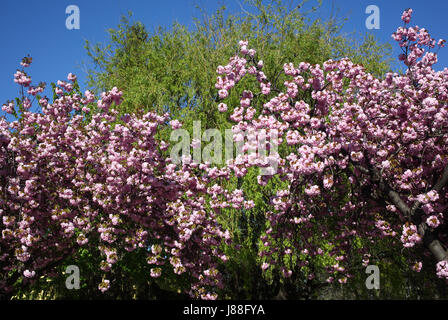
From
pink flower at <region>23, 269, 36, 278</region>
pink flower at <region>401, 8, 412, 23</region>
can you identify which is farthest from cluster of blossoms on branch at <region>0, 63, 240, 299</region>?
pink flower at <region>401, 8, 412, 23</region>

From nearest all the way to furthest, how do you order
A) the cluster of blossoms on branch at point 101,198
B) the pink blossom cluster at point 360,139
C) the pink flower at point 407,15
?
1. the pink blossom cluster at point 360,139
2. the cluster of blossoms on branch at point 101,198
3. the pink flower at point 407,15

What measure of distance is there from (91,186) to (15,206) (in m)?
1.56

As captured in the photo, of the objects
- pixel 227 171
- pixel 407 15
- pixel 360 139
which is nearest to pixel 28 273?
pixel 227 171

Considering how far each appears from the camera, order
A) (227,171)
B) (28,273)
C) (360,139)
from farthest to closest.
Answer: (227,171)
(28,273)
(360,139)

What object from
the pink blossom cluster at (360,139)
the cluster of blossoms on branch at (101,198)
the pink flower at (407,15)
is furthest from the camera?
the pink flower at (407,15)

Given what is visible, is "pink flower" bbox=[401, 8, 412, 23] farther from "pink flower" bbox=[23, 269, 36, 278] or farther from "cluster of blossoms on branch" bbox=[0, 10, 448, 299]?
"pink flower" bbox=[23, 269, 36, 278]

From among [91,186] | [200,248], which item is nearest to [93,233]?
[91,186]

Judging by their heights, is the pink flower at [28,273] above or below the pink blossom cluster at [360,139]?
below

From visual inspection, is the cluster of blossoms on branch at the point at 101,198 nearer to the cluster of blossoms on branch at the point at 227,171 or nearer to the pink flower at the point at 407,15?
the cluster of blossoms on branch at the point at 227,171

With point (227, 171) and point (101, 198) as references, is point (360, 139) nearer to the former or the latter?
point (227, 171)

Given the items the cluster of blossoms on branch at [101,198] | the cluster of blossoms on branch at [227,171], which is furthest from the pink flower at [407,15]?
the cluster of blossoms on branch at [101,198]

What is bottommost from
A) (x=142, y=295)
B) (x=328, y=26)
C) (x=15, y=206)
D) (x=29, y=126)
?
(x=142, y=295)

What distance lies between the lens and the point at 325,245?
1402 centimetres
